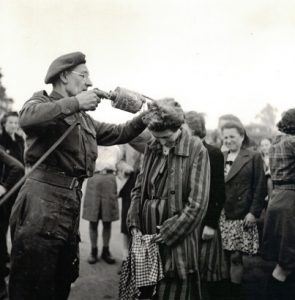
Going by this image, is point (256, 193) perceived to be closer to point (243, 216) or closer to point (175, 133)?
point (243, 216)

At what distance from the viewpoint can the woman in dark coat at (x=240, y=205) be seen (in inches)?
187

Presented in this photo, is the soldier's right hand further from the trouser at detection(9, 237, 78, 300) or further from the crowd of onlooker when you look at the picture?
the crowd of onlooker

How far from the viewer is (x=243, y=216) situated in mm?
4770

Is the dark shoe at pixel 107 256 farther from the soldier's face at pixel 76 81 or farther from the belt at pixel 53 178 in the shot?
the soldier's face at pixel 76 81

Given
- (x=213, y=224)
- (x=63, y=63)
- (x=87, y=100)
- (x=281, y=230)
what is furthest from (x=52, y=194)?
(x=281, y=230)

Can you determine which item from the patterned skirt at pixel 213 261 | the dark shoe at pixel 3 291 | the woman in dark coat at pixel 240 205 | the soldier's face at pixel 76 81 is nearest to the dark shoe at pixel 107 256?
the dark shoe at pixel 3 291

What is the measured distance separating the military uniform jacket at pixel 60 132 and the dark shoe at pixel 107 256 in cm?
321

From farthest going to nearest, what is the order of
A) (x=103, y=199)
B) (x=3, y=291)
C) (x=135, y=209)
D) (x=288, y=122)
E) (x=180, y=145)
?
(x=103, y=199)
(x=288, y=122)
(x=3, y=291)
(x=135, y=209)
(x=180, y=145)

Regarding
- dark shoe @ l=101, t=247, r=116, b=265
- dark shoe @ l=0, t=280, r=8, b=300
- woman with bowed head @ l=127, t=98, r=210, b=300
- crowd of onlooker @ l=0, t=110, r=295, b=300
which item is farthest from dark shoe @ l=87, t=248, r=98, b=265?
woman with bowed head @ l=127, t=98, r=210, b=300

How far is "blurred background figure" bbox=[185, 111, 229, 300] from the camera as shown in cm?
410

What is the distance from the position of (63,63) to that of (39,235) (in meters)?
1.28

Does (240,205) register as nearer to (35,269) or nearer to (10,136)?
(35,269)

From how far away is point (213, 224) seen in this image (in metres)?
4.08

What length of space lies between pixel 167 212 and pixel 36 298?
1111mm
